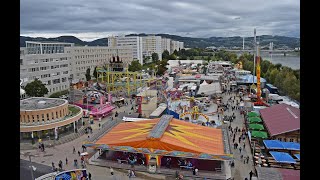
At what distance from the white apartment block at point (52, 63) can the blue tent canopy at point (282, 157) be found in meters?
29.4

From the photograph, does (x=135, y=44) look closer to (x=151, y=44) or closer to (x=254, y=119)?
(x=151, y=44)

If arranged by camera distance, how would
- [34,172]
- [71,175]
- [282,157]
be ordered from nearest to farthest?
[71,175] → [34,172] → [282,157]

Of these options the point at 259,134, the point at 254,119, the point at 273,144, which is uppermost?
the point at 254,119

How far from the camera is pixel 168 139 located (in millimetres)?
17891

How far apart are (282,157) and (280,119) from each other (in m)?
7.07

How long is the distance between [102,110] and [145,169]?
1487 cm

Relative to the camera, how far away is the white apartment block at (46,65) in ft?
132

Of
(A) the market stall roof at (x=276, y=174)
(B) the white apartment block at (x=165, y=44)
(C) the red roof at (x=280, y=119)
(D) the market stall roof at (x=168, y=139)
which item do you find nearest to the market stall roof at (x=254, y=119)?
(C) the red roof at (x=280, y=119)

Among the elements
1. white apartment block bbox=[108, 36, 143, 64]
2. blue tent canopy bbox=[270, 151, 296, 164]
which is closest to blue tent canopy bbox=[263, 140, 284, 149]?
blue tent canopy bbox=[270, 151, 296, 164]

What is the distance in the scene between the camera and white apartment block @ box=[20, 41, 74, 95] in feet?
132

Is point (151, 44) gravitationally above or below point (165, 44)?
below

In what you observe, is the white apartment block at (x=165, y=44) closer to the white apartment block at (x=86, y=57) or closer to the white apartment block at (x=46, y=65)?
the white apartment block at (x=86, y=57)

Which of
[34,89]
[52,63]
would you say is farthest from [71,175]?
[52,63]

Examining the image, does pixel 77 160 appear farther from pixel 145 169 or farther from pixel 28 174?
pixel 145 169
